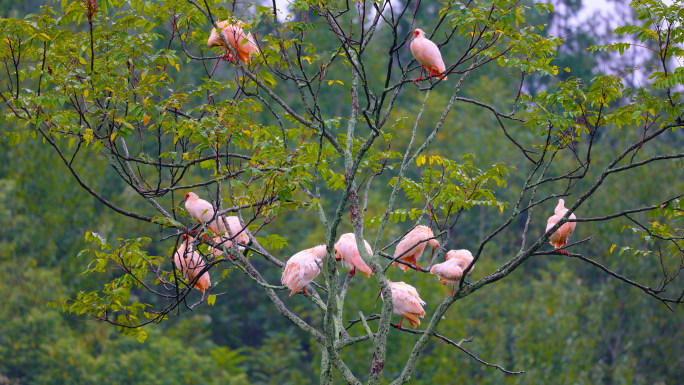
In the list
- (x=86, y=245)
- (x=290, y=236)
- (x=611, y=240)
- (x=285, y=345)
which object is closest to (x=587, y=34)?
(x=611, y=240)

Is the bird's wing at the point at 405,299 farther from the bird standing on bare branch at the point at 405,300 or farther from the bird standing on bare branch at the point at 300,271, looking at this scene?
the bird standing on bare branch at the point at 300,271

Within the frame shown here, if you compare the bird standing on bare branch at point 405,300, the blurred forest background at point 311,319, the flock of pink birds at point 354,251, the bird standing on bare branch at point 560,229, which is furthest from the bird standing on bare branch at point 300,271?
the blurred forest background at point 311,319

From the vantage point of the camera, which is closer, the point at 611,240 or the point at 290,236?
the point at 611,240

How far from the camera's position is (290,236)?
68.1 ft

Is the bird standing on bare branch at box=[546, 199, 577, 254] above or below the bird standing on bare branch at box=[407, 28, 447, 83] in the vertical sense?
below

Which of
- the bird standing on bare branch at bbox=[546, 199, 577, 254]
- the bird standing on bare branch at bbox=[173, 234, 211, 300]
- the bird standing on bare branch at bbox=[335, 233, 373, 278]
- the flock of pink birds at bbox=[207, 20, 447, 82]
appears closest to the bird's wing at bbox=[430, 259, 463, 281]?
the bird standing on bare branch at bbox=[335, 233, 373, 278]

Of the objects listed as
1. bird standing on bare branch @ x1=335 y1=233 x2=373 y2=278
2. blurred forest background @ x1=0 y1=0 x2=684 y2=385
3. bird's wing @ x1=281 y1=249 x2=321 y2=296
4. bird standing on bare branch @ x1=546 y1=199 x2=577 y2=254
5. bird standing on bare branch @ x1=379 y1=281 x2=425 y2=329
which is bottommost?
bird's wing @ x1=281 y1=249 x2=321 y2=296

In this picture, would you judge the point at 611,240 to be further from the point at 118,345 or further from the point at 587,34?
the point at 587,34

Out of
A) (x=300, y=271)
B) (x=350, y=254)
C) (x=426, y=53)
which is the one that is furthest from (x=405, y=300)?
(x=426, y=53)

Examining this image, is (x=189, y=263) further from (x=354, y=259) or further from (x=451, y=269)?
(x=451, y=269)

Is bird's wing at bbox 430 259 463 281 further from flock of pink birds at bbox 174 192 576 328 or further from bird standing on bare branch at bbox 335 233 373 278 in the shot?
bird standing on bare branch at bbox 335 233 373 278

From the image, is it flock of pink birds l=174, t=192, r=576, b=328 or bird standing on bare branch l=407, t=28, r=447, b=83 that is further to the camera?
bird standing on bare branch l=407, t=28, r=447, b=83

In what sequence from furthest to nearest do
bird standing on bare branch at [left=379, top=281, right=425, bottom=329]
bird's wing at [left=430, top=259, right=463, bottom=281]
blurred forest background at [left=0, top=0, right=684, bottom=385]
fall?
blurred forest background at [left=0, top=0, right=684, bottom=385] < bird standing on bare branch at [left=379, top=281, right=425, bottom=329] < bird's wing at [left=430, top=259, right=463, bottom=281]

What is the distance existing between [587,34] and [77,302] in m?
30.6
